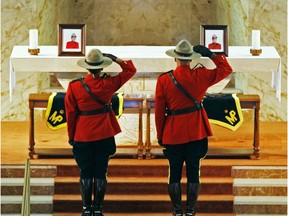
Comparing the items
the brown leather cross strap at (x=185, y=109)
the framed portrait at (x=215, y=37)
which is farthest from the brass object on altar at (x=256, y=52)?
the brown leather cross strap at (x=185, y=109)

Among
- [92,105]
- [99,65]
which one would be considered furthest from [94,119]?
[99,65]

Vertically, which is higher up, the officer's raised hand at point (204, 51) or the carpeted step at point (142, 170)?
the officer's raised hand at point (204, 51)

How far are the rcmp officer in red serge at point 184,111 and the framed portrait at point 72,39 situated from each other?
1996 millimetres

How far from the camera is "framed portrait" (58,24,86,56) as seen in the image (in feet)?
31.0

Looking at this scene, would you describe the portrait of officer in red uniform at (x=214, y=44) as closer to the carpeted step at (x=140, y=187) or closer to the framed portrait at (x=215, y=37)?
the framed portrait at (x=215, y=37)

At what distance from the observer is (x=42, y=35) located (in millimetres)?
12609

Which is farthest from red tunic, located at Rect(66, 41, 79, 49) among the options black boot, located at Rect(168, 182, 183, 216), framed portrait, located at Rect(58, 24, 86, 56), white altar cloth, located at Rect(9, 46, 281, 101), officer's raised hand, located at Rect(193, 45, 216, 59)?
black boot, located at Rect(168, 182, 183, 216)

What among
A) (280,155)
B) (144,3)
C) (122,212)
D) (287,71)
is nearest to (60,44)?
(122,212)

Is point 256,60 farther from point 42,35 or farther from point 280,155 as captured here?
point 42,35

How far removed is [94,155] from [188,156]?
2.82ft

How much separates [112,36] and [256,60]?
4.98 m

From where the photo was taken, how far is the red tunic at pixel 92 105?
303 inches

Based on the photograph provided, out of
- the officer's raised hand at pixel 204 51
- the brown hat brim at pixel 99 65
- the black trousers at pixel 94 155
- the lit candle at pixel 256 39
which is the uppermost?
the lit candle at pixel 256 39

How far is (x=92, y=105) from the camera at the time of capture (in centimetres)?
773
